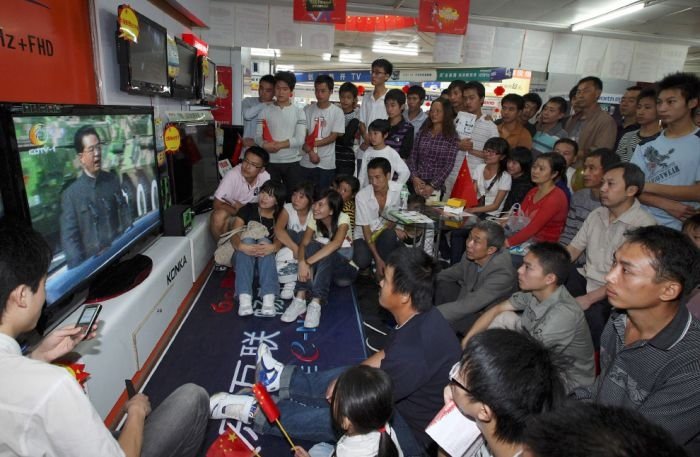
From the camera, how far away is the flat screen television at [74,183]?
134 centimetres

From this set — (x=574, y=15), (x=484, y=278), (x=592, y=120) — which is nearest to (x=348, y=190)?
(x=484, y=278)

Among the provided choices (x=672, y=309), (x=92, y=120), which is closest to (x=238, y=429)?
(x=92, y=120)

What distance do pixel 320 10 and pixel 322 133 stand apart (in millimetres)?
1703

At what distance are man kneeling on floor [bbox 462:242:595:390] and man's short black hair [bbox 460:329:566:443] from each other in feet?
2.18

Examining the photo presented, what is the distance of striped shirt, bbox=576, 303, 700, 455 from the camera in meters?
1.17

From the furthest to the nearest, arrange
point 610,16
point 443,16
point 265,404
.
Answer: point 610,16
point 443,16
point 265,404

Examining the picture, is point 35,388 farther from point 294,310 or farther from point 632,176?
point 632,176

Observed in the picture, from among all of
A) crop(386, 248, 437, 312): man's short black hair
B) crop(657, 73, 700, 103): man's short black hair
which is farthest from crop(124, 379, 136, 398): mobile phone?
crop(657, 73, 700, 103): man's short black hair

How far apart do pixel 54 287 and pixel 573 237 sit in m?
2.99

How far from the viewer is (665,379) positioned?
122cm

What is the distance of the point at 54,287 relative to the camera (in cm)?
153

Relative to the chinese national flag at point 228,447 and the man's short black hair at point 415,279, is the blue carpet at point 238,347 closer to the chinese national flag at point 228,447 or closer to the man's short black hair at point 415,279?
the chinese national flag at point 228,447

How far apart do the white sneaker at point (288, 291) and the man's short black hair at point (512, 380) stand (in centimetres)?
221

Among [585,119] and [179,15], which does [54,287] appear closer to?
[179,15]
